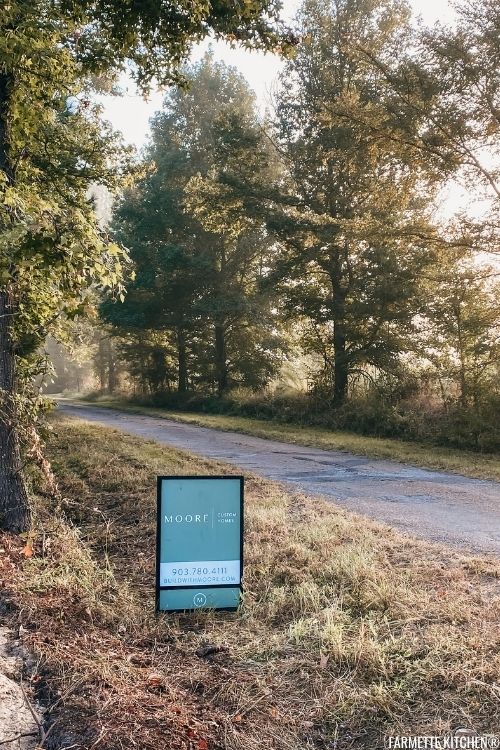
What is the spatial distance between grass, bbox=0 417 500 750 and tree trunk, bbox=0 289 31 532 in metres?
0.32

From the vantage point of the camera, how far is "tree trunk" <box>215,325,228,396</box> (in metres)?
26.4

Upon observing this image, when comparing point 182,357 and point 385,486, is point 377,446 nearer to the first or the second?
point 385,486

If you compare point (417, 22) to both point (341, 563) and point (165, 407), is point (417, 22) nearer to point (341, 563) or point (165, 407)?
point (341, 563)

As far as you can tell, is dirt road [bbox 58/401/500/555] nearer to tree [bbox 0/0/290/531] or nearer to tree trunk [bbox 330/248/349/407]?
tree [bbox 0/0/290/531]

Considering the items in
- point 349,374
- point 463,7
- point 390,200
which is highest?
point 463,7

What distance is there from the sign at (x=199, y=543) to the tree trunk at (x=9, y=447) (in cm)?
219

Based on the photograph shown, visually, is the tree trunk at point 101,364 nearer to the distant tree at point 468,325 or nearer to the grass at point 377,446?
the grass at point 377,446

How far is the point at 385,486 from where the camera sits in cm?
889

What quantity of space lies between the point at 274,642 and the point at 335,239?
15481mm

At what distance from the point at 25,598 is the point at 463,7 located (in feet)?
42.2

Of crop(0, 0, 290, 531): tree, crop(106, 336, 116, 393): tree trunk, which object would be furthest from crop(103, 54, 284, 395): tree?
crop(0, 0, 290, 531): tree

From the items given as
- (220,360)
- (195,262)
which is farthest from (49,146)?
(220,360)

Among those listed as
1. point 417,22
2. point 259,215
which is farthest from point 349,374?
point 417,22

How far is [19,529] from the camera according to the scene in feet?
18.7
